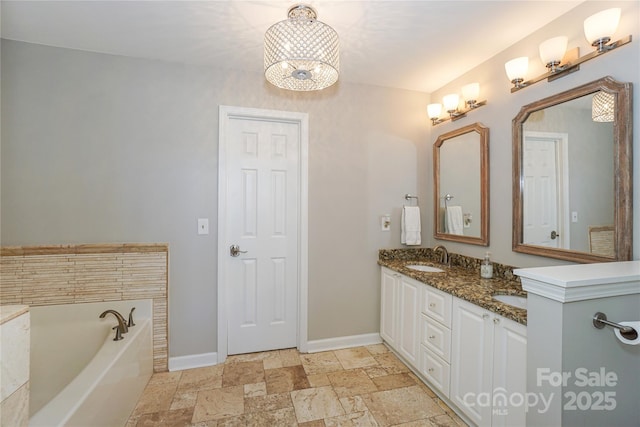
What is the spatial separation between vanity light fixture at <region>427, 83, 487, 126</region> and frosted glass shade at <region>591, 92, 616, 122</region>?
755 mm

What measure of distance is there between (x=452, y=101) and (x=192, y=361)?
3.05m

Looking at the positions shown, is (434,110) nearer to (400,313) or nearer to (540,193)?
(540,193)

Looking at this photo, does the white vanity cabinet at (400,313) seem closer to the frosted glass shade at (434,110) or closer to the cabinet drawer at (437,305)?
the cabinet drawer at (437,305)

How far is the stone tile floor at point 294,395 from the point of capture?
5.57ft

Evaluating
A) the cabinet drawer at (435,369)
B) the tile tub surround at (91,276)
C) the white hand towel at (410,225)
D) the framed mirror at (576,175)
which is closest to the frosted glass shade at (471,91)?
the framed mirror at (576,175)

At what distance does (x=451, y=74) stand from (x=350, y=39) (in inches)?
42.1

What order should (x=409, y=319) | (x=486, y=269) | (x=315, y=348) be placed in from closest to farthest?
(x=486, y=269) < (x=409, y=319) < (x=315, y=348)

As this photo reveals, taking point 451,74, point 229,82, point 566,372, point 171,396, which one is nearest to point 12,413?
point 171,396

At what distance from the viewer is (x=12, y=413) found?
787 mm

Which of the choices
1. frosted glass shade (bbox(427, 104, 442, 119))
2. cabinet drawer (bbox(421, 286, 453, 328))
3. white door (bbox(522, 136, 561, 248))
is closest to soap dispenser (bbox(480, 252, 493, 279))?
white door (bbox(522, 136, 561, 248))

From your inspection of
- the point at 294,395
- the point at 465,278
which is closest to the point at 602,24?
the point at 465,278

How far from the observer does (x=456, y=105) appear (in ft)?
7.78

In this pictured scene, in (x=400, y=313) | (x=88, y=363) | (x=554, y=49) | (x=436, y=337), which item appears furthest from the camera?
(x=400, y=313)

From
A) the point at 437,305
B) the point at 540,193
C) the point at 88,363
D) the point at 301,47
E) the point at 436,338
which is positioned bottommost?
the point at 88,363
